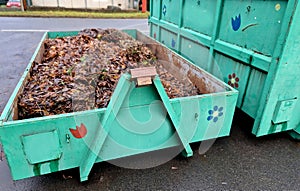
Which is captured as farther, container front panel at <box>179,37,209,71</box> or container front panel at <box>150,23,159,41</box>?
container front panel at <box>150,23,159,41</box>

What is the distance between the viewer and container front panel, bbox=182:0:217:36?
294cm

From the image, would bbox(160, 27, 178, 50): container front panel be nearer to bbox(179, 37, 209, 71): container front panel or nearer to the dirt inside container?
bbox(179, 37, 209, 71): container front panel

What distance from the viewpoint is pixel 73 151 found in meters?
1.82

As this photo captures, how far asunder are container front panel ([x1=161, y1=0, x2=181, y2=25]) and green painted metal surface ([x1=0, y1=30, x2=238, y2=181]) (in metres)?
2.06

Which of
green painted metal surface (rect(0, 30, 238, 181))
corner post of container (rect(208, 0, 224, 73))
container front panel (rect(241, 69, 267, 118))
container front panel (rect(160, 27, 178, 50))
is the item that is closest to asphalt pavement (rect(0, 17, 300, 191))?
green painted metal surface (rect(0, 30, 238, 181))

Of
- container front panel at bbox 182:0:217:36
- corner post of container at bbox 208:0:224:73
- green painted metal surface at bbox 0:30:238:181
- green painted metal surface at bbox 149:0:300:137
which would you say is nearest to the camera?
green painted metal surface at bbox 0:30:238:181

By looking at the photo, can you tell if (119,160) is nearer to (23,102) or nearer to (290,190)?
(23,102)

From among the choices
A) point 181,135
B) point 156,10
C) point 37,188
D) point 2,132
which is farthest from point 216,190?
point 156,10

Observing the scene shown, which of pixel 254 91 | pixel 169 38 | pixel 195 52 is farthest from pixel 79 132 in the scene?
pixel 169 38

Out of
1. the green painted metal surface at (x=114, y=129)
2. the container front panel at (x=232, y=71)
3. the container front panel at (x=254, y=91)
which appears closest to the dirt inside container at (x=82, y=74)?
the green painted metal surface at (x=114, y=129)

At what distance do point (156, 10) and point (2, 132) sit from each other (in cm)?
403

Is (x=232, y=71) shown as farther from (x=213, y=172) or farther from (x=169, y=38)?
(x=169, y=38)

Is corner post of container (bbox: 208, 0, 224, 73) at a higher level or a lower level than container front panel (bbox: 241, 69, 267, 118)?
higher

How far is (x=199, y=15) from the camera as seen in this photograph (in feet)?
10.5
